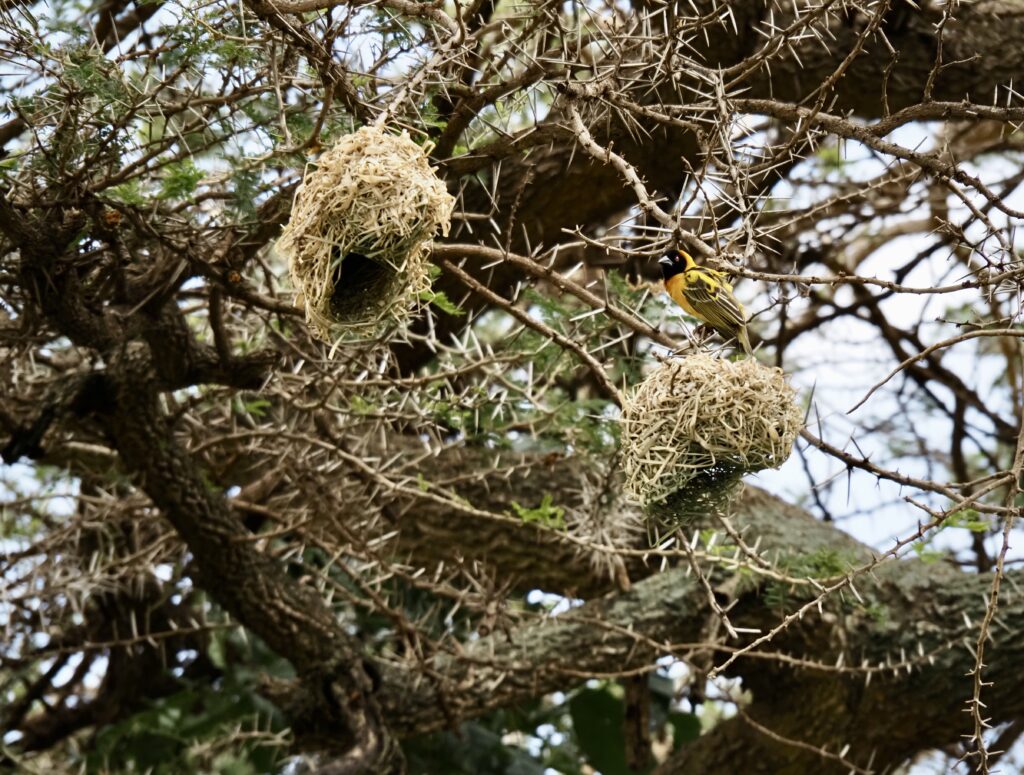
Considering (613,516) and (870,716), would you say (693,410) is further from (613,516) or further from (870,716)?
(870,716)

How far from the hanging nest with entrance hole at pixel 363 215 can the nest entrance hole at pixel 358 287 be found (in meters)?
0.03

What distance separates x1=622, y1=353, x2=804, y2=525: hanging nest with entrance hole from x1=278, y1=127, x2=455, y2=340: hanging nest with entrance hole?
21.4 inches

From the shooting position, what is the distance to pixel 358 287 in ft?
7.69

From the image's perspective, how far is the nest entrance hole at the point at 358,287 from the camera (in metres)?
2.32

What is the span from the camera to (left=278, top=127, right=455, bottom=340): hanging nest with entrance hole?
214 cm

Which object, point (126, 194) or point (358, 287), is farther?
point (126, 194)

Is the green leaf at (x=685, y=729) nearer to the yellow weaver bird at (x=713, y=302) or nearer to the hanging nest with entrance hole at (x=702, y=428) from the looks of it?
the yellow weaver bird at (x=713, y=302)

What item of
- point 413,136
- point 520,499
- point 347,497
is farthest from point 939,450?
point 413,136

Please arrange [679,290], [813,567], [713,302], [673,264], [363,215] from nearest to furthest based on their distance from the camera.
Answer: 1. [363,215]
2. [713,302]
3. [679,290]
4. [673,264]
5. [813,567]

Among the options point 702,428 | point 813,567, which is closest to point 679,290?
Answer: point 702,428

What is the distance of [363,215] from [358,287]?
23 centimetres

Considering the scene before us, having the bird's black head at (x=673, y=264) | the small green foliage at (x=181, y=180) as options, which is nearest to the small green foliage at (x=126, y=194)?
the small green foliage at (x=181, y=180)

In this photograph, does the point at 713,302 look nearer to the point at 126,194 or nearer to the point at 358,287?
the point at 358,287

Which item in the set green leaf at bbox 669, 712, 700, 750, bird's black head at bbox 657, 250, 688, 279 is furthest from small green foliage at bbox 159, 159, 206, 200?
green leaf at bbox 669, 712, 700, 750
